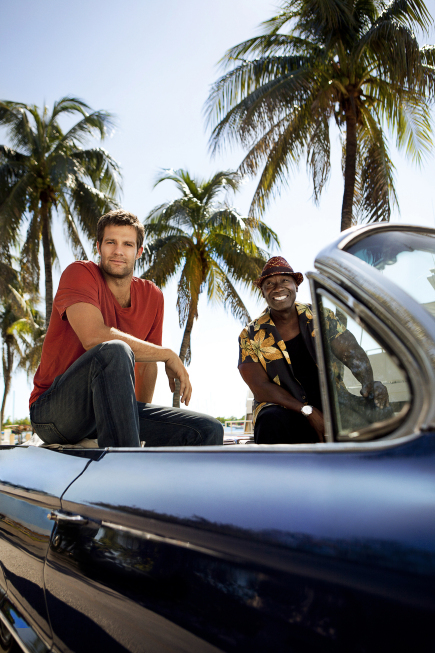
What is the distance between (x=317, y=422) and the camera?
7.18 ft

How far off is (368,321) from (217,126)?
11.9m

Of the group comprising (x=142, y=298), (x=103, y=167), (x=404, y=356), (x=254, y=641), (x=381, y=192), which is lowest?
(x=254, y=641)

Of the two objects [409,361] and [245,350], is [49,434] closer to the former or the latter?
[245,350]

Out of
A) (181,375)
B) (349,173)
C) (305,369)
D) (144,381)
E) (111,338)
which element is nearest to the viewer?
(111,338)

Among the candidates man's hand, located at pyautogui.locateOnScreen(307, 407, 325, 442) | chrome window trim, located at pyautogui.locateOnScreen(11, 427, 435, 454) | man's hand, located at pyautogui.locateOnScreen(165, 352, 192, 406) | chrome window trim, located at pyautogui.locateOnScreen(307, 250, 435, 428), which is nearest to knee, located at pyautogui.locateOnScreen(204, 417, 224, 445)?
man's hand, located at pyautogui.locateOnScreen(165, 352, 192, 406)

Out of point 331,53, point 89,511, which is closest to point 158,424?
point 89,511

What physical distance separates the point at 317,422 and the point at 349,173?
31.4ft

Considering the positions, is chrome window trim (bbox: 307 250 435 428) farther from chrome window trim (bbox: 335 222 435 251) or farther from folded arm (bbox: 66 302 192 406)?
folded arm (bbox: 66 302 192 406)

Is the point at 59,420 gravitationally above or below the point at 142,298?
below

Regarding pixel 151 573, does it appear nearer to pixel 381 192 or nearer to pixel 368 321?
pixel 368 321

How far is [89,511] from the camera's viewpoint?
114cm

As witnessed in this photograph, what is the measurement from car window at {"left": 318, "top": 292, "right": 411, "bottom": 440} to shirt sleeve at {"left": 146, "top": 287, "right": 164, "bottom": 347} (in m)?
1.78

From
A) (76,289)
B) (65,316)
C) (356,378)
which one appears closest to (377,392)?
(356,378)

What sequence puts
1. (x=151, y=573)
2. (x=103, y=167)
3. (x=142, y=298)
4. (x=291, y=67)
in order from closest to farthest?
(x=151, y=573)
(x=142, y=298)
(x=291, y=67)
(x=103, y=167)
